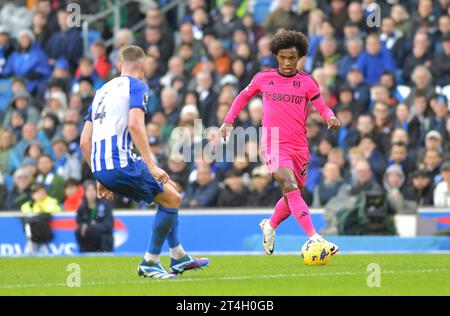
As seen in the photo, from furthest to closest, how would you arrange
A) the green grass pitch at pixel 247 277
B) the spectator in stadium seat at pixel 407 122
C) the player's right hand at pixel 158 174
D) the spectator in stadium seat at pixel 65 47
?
the spectator in stadium seat at pixel 65 47, the spectator in stadium seat at pixel 407 122, the player's right hand at pixel 158 174, the green grass pitch at pixel 247 277

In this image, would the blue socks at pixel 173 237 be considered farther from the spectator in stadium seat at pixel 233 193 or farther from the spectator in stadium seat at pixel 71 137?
the spectator in stadium seat at pixel 71 137

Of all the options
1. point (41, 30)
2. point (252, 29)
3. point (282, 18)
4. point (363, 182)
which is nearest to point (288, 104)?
point (363, 182)

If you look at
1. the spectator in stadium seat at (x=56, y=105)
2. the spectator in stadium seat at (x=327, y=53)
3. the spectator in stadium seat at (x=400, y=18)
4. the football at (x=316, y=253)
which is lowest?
the football at (x=316, y=253)

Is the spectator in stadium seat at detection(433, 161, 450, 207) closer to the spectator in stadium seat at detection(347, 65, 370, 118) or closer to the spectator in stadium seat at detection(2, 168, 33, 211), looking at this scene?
the spectator in stadium seat at detection(347, 65, 370, 118)

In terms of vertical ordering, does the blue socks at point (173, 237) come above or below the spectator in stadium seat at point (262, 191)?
below

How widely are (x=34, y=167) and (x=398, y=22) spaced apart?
678cm

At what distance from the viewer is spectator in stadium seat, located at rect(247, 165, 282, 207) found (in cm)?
1986

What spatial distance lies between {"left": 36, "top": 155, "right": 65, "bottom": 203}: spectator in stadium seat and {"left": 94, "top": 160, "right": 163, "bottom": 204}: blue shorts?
29.7 ft

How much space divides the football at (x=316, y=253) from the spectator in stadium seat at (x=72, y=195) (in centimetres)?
765

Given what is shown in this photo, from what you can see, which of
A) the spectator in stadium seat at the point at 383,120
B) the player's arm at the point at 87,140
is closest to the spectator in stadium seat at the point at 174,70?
the spectator in stadium seat at the point at 383,120

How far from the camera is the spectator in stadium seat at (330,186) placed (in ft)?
63.9

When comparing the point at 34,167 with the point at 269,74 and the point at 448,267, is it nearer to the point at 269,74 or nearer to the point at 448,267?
the point at 269,74

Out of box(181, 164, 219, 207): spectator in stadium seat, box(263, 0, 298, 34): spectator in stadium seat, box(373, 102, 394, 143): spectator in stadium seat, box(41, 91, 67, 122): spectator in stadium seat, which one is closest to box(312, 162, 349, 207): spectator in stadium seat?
box(373, 102, 394, 143): spectator in stadium seat

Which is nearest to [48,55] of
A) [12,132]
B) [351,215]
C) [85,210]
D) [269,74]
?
[12,132]
